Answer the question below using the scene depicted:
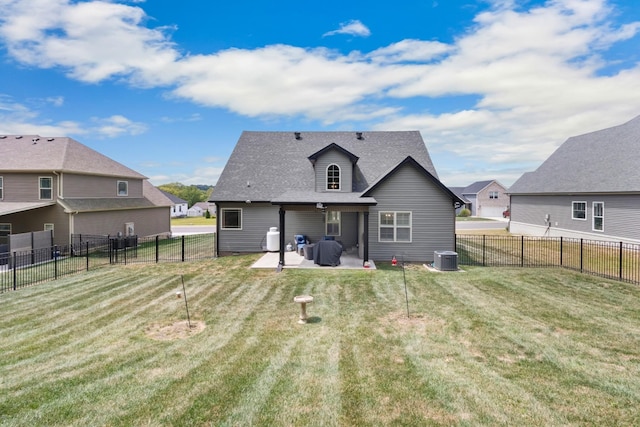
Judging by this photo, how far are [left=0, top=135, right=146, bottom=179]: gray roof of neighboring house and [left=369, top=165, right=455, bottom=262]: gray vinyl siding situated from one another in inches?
804

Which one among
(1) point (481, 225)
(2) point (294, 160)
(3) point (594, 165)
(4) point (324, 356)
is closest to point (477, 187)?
(1) point (481, 225)

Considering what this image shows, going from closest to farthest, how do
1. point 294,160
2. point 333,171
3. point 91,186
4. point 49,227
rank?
point 333,171
point 49,227
point 294,160
point 91,186

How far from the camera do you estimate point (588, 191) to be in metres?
23.0

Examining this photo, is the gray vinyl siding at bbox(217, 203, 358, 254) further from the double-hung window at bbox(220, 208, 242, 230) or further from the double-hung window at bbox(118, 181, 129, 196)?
the double-hung window at bbox(118, 181, 129, 196)

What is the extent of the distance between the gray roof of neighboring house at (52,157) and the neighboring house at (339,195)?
1096cm

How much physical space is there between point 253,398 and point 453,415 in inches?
123

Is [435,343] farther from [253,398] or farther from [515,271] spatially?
[515,271]

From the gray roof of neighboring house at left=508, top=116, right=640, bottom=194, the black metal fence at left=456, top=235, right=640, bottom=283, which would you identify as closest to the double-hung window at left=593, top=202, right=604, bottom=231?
the gray roof of neighboring house at left=508, top=116, right=640, bottom=194

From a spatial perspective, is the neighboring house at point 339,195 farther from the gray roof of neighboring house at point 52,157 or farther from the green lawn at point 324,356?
the gray roof of neighboring house at point 52,157

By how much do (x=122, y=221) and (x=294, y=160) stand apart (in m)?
15.2

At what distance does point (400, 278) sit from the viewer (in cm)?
1333

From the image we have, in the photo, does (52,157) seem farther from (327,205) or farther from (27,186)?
(327,205)

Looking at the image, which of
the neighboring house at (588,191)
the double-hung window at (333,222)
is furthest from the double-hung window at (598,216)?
the double-hung window at (333,222)

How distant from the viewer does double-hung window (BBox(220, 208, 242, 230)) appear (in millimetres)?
19531
